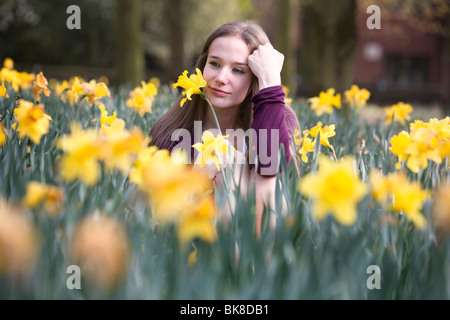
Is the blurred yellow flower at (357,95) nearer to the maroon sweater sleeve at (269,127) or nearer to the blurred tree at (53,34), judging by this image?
the maroon sweater sleeve at (269,127)

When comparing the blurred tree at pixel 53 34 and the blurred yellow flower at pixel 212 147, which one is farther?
the blurred tree at pixel 53 34

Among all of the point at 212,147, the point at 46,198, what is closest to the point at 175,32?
the point at 212,147

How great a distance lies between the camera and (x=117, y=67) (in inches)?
343

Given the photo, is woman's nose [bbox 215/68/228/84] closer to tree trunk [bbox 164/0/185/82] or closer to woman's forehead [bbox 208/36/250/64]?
woman's forehead [bbox 208/36/250/64]

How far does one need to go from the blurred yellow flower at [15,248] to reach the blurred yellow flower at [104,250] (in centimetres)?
8

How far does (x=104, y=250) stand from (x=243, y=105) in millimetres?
1618

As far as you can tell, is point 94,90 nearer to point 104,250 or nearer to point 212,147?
point 212,147

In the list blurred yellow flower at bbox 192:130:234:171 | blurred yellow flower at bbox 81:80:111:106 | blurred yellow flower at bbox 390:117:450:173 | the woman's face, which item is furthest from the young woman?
blurred yellow flower at bbox 390:117:450:173

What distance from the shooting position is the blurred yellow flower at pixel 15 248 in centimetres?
83

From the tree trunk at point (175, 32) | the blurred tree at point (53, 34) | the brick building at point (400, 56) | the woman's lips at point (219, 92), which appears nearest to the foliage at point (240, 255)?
the woman's lips at point (219, 92)

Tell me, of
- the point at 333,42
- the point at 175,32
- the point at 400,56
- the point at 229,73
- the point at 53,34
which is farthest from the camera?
the point at 400,56

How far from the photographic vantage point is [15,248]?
85 centimetres

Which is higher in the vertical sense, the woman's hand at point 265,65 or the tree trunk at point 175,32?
the tree trunk at point 175,32

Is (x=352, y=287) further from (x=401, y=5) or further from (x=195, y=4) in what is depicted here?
(x=195, y=4)
